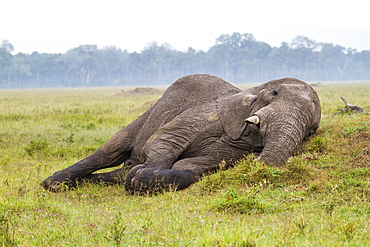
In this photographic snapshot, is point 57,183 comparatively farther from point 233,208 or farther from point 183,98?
point 233,208

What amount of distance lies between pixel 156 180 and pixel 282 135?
181cm

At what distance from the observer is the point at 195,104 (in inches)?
321

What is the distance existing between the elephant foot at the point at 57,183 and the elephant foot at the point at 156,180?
136cm

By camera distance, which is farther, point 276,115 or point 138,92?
point 138,92

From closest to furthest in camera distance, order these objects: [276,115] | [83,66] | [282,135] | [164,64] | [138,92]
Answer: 1. [282,135]
2. [276,115]
3. [138,92]
4. [83,66]
5. [164,64]

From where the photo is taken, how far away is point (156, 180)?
6.65 metres

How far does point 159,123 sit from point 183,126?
2.51 feet

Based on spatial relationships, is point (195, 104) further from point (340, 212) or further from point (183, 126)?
point (340, 212)

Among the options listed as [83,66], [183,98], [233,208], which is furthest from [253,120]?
[83,66]

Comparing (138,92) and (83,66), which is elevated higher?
(83,66)

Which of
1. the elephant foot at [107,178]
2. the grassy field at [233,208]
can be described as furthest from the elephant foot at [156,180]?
the elephant foot at [107,178]

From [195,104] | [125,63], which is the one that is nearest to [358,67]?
[125,63]

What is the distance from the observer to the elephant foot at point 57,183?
7594mm

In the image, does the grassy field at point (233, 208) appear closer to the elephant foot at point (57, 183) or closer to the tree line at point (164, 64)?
the elephant foot at point (57, 183)
